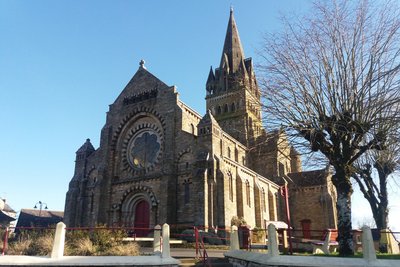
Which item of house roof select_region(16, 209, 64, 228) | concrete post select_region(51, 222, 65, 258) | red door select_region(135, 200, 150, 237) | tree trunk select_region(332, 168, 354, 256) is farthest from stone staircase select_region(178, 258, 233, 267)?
house roof select_region(16, 209, 64, 228)

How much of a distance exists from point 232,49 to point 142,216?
93.5ft

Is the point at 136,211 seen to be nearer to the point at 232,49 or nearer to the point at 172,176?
the point at 172,176

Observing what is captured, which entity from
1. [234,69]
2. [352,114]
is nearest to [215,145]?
[352,114]

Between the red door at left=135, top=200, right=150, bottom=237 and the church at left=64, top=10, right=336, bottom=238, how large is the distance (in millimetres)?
83

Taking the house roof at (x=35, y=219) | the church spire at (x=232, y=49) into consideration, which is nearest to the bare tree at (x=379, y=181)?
the church spire at (x=232, y=49)

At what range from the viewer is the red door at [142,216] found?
26.9m

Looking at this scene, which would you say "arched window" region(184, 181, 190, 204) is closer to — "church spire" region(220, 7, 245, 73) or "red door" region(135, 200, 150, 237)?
"red door" region(135, 200, 150, 237)

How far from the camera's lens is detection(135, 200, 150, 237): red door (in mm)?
26938

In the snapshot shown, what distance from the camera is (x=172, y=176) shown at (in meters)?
25.5

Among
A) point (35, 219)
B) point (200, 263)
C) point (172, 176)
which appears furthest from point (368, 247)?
point (35, 219)

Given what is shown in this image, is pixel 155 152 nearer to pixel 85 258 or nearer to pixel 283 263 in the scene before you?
pixel 85 258

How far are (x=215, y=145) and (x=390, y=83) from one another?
14529mm

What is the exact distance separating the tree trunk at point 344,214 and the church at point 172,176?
8098 millimetres

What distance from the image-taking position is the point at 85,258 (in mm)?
9844
